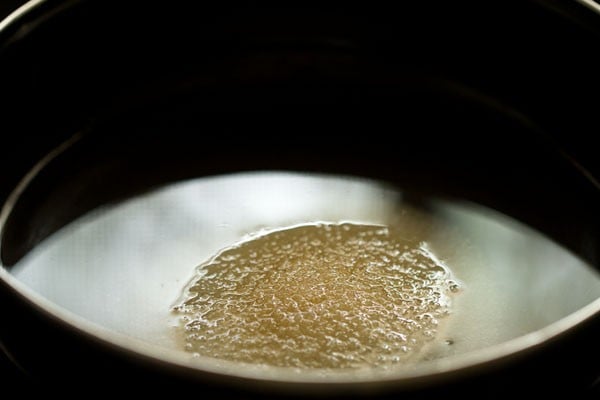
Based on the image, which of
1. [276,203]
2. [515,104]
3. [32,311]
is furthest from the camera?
[515,104]

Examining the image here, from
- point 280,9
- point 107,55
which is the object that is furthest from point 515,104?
point 107,55

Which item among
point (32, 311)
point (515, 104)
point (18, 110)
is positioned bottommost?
point (32, 311)

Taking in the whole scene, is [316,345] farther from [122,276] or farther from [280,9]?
[280,9]

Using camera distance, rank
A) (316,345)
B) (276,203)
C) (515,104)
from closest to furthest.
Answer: (316,345)
(276,203)
(515,104)

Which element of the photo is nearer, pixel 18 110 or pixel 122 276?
pixel 122 276
